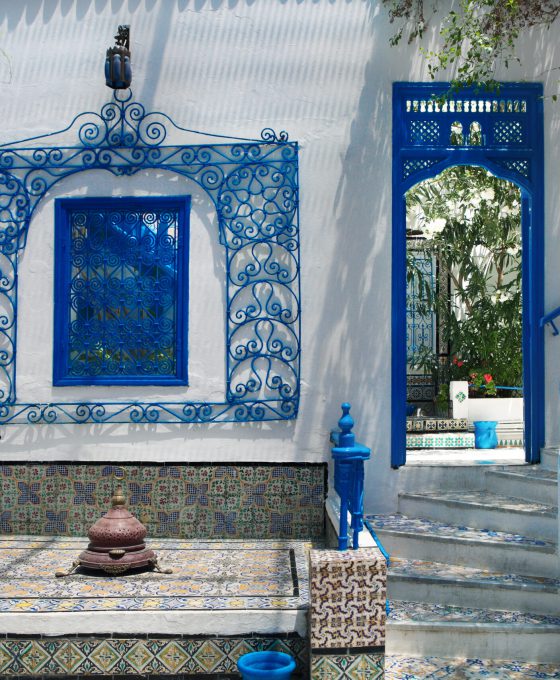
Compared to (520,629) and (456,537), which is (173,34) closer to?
(456,537)

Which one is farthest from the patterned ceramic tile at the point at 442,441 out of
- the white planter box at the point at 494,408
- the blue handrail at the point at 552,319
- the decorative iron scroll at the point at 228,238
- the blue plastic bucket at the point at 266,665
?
the blue plastic bucket at the point at 266,665

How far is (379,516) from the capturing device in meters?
6.03

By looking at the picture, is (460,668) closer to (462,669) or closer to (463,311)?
(462,669)

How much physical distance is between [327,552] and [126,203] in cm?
287

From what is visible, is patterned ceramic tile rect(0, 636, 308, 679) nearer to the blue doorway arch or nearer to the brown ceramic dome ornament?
the brown ceramic dome ornament

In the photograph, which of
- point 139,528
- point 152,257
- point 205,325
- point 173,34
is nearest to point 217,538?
point 139,528

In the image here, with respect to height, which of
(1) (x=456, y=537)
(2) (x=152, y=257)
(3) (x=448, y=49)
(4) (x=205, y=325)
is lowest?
(1) (x=456, y=537)

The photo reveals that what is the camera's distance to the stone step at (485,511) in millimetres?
5398

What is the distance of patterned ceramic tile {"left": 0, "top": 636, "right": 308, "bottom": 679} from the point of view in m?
4.44

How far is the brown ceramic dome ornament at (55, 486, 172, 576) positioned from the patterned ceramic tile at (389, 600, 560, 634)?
1.28 meters

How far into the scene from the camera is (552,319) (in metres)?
6.18

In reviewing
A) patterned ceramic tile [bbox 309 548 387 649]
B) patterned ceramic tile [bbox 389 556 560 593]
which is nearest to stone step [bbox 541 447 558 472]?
patterned ceramic tile [bbox 389 556 560 593]

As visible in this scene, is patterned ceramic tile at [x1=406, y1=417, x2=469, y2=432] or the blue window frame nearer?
the blue window frame

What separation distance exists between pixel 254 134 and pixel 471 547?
2.94m
